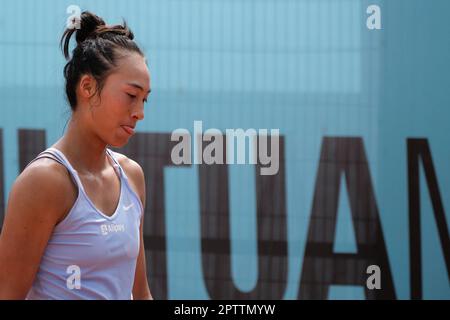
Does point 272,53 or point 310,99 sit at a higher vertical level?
point 272,53

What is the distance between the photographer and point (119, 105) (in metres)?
Result: 1.54

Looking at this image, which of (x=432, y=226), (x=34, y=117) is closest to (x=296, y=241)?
(x=432, y=226)

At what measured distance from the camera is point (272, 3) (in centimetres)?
287

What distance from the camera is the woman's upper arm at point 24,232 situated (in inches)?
54.5

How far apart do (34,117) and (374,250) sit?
1.48 meters

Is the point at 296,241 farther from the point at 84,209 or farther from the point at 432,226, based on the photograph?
the point at 84,209

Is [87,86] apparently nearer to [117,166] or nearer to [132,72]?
[132,72]

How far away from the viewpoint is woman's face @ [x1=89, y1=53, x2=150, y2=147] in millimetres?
1540

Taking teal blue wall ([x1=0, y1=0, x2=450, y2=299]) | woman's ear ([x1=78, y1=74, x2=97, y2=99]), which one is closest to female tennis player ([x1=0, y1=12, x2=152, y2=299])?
woman's ear ([x1=78, y1=74, x2=97, y2=99])

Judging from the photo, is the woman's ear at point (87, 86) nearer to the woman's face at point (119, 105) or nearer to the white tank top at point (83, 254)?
the woman's face at point (119, 105)

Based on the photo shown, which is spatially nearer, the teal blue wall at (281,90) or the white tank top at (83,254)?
the white tank top at (83,254)

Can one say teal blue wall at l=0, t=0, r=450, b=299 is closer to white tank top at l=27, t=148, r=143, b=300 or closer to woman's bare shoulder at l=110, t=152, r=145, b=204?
woman's bare shoulder at l=110, t=152, r=145, b=204

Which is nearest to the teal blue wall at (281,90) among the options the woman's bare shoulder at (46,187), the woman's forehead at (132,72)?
the woman's forehead at (132,72)

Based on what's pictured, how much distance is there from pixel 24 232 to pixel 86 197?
0.15 meters
